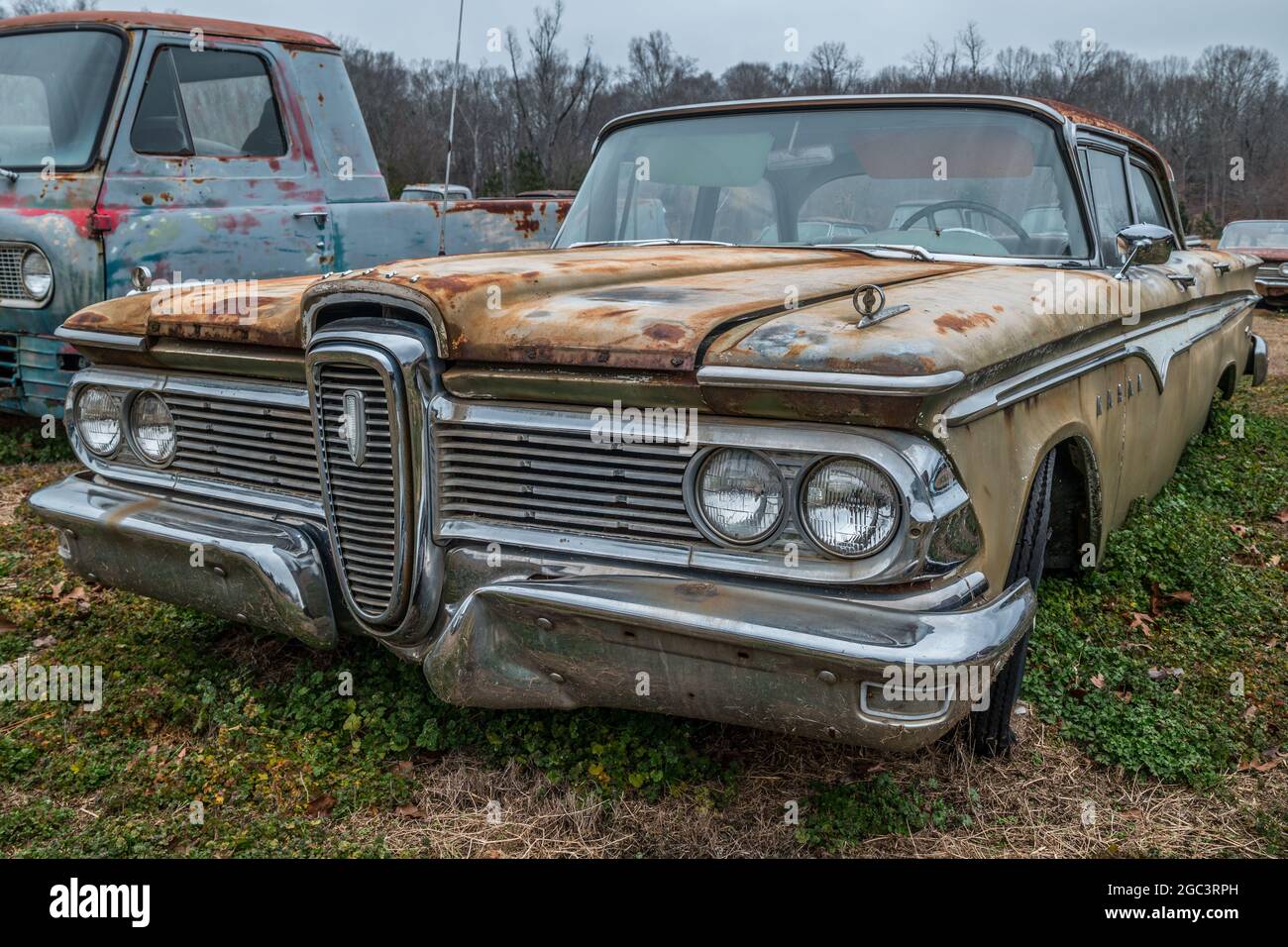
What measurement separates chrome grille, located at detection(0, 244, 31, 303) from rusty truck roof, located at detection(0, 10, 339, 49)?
1271mm

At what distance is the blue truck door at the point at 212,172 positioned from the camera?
18.0 feet

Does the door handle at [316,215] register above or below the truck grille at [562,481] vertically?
above

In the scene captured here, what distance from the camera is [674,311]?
7.82 ft

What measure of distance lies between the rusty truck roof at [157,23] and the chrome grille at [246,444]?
143 inches

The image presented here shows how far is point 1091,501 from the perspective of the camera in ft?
10.5

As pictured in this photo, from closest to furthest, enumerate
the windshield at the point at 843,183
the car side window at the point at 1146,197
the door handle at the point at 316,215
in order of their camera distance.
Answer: the windshield at the point at 843,183, the car side window at the point at 1146,197, the door handle at the point at 316,215

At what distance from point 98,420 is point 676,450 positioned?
6.32 ft

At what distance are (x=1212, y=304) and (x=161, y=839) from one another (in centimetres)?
469

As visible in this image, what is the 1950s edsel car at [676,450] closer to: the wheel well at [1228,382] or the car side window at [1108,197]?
the car side window at [1108,197]

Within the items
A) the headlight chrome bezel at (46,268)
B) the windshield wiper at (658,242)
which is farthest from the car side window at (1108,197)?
the headlight chrome bezel at (46,268)

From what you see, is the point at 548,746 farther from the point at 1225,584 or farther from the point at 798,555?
the point at 1225,584

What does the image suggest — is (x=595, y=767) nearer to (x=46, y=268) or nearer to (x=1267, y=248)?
(x=46, y=268)

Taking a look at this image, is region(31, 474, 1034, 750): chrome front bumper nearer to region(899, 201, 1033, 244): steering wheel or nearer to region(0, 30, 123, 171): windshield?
region(899, 201, 1033, 244): steering wheel
